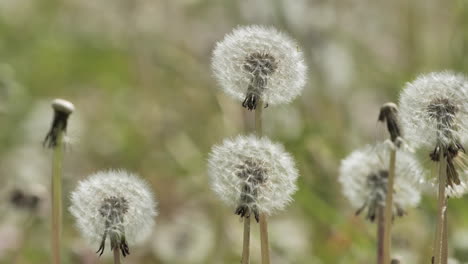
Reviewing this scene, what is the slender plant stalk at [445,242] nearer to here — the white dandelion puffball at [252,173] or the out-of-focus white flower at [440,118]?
the out-of-focus white flower at [440,118]

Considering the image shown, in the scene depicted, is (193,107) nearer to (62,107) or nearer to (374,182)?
(374,182)

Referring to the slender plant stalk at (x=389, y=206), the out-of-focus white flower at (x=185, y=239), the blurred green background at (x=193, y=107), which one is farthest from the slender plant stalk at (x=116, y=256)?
the out-of-focus white flower at (x=185, y=239)

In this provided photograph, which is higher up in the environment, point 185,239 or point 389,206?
point 185,239

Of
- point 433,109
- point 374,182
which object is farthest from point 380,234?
point 433,109

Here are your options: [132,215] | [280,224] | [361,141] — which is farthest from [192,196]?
[132,215]

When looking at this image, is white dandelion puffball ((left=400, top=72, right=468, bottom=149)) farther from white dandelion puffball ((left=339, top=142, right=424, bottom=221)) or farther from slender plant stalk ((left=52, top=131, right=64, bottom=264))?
slender plant stalk ((left=52, top=131, right=64, bottom=264))

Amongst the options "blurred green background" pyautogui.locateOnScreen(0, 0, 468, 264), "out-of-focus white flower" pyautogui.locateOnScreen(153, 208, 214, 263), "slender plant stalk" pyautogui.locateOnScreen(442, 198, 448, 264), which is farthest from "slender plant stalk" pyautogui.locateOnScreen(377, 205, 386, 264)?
"out-of-focus white flower" pyautogui.locateOnScreen(153, 208, 214, 263)
